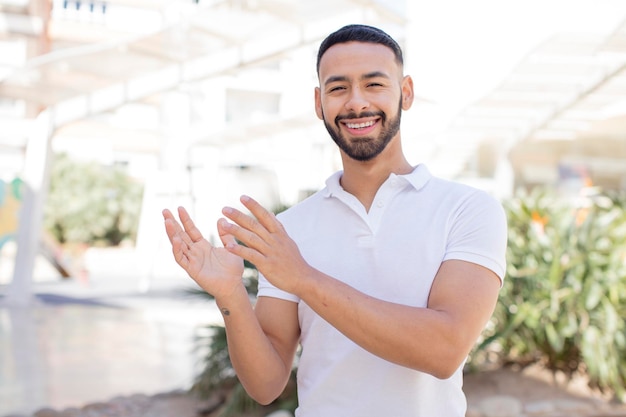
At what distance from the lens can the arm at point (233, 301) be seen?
1501 millimetres

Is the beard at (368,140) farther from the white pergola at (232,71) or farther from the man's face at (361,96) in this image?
the white pergola at (232,71)

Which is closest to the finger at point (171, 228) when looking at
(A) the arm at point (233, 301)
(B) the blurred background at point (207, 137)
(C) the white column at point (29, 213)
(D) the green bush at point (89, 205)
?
(A) the arm at point (233, 301)

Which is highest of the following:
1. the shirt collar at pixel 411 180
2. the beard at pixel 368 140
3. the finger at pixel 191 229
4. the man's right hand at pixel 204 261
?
the beard at pixel 368 140

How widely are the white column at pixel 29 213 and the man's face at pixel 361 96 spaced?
10627mm

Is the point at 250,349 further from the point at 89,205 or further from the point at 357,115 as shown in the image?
the point at 89,205

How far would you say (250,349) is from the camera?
5.07 ft

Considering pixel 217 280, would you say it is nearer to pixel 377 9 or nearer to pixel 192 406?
pixel 192 406

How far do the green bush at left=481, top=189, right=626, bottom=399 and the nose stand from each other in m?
3.65

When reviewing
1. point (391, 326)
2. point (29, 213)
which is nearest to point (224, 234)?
point (391, 326)

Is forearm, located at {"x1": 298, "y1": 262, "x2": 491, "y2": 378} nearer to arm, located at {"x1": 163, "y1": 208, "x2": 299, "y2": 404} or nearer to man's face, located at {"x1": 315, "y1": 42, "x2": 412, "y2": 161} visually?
arm, located at {"x1": 163, "y1": 208, "x2": 299, "y2": 404}

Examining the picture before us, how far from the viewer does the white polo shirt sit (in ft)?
4.83

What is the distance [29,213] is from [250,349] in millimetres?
10829

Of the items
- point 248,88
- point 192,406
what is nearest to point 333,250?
point 192,406

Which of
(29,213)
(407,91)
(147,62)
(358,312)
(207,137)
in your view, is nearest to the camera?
(358,312)
